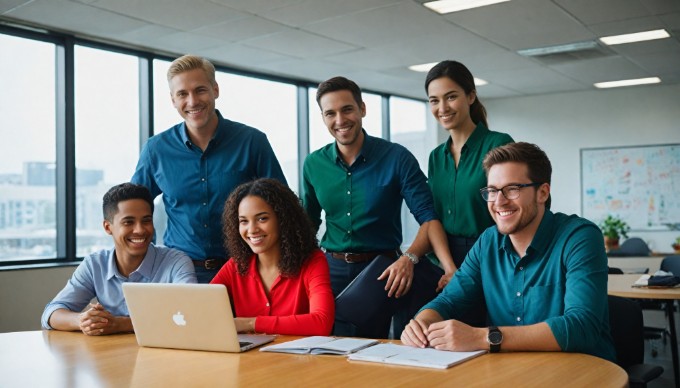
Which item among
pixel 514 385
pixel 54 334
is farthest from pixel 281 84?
pixel 514 385

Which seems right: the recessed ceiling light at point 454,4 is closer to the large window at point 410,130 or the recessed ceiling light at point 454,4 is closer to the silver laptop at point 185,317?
the silver laptop at point 185,317

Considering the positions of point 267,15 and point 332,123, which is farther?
point 267,15

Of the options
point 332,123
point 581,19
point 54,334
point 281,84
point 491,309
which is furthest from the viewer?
point 281,84

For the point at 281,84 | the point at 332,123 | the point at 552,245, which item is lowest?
the point at 552,245

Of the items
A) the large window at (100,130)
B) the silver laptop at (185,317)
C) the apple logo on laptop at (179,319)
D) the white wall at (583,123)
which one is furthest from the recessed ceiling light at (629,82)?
the apple logo on laptop at (179,319)

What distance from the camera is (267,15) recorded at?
17.4 feet

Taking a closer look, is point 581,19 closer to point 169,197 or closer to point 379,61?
point 379,61

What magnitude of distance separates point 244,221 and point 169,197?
0.60m

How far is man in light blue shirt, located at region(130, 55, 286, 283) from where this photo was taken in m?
3.00

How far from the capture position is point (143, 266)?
2.71 meters

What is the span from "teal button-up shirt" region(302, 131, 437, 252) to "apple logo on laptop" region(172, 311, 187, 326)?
3.36 feet

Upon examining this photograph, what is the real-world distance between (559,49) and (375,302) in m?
5.02

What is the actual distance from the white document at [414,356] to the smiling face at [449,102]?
4.04ft

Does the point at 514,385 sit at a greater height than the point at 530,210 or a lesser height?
lesser
